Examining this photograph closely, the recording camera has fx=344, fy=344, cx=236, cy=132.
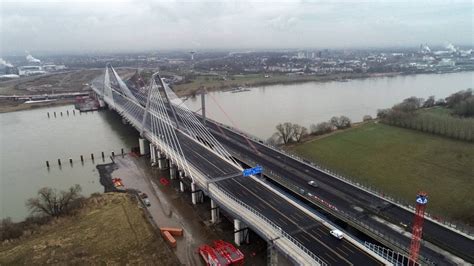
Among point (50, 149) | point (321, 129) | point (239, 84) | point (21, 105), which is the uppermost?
point (239, 84)

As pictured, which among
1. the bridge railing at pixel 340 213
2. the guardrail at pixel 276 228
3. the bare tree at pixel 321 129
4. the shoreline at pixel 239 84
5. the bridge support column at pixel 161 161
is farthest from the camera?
the shoreline at pixel 239 84

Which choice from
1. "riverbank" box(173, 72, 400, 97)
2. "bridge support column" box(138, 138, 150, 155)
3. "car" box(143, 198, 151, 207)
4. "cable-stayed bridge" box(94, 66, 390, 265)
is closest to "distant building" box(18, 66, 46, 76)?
"riverbank" box(173, 72, 400, 97)

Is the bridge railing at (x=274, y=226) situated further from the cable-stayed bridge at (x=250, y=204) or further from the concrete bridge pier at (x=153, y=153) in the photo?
the concrete bridge pier at (x=153, y=153)

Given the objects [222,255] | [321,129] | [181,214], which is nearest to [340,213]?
[222,255]

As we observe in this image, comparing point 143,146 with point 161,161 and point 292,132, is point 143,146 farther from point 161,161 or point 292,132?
point 292,132

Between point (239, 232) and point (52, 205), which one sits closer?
point (239, 232)

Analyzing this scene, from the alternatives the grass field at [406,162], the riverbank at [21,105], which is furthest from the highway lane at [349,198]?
the riverbank at [21,105]

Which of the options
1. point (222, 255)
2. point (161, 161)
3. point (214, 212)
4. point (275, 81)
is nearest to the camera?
point (222, 255)
